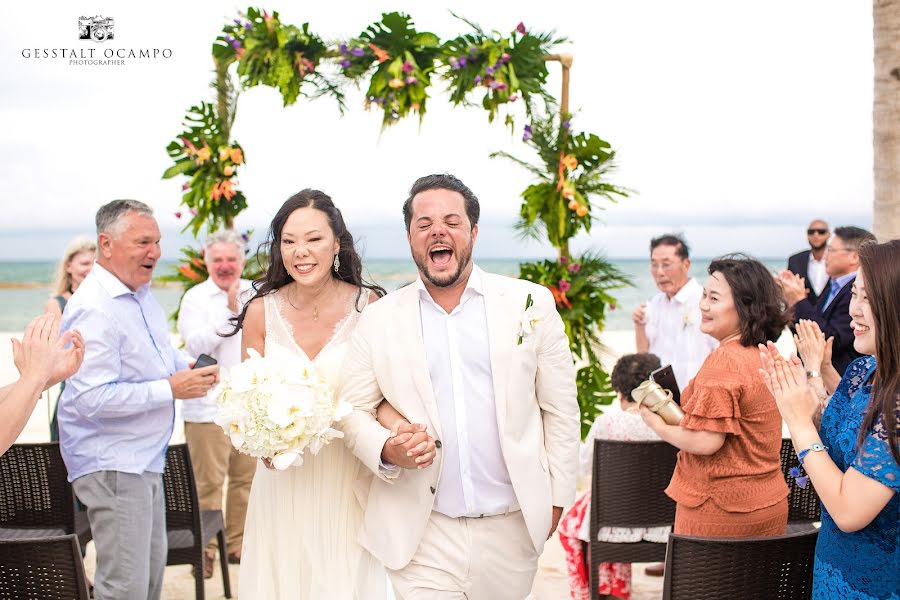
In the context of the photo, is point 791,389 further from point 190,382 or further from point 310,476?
point 190,382

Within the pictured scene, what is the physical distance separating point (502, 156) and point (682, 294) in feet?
5.51

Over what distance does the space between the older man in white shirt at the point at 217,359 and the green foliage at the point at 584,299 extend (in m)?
2.28

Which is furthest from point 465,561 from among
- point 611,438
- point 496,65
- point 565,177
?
point 496,65

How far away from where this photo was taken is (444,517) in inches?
125

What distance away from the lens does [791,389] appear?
9.01 feet

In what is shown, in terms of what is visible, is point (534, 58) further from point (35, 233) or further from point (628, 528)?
point (35, 233)

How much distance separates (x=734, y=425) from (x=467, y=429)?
1.18 meters

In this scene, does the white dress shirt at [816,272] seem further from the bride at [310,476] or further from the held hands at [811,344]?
the bride at [310,476]

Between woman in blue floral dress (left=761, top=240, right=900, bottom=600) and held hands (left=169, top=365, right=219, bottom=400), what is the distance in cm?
242

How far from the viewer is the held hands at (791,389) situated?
2.71 metres

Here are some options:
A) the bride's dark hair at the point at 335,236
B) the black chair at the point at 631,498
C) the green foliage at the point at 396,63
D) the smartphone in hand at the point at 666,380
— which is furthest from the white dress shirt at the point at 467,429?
the green foliage at the point at 396,63

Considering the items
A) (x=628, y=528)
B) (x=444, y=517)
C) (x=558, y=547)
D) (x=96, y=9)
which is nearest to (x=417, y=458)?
(x=444, y=517)

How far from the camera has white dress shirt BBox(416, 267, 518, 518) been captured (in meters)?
3.13

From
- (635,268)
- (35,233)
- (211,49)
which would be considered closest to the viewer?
(211,49)
